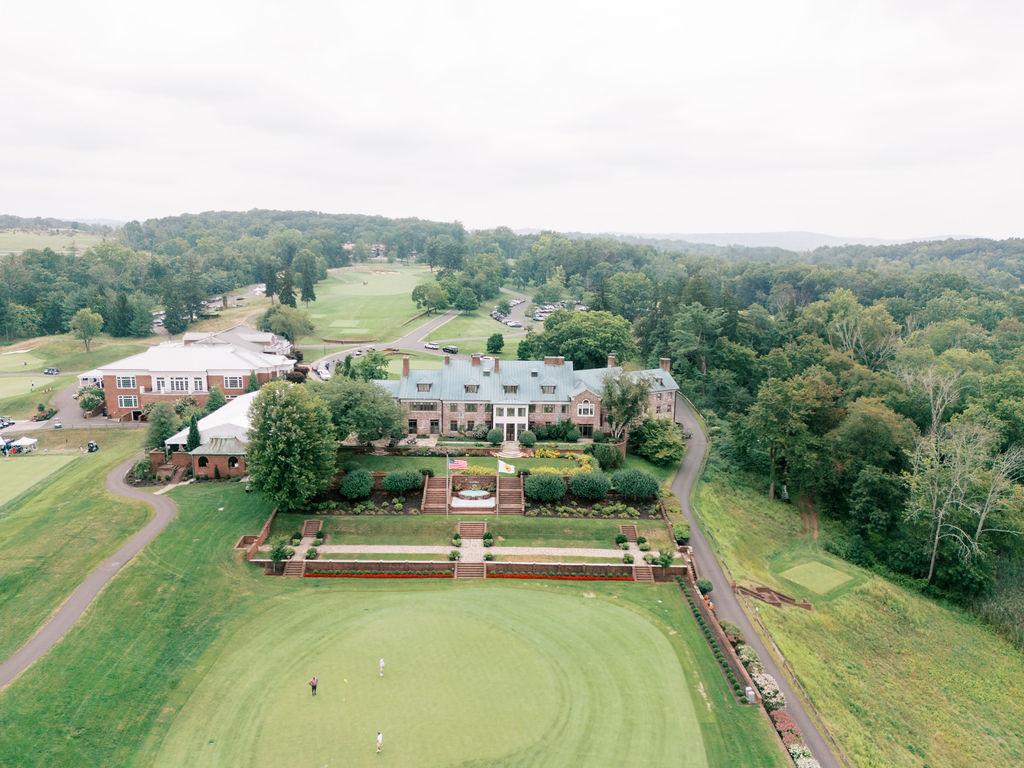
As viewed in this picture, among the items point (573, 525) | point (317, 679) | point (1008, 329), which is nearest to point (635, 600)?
point (573, 525)

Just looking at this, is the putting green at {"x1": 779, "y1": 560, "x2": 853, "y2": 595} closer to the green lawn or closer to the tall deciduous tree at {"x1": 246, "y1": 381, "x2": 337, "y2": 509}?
the tall deciduous tree at {"x1": 246, "y1": 381, "x2": 337, "y2": 509}

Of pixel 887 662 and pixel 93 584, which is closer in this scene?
pixel 93 584

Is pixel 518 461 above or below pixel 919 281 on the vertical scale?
below

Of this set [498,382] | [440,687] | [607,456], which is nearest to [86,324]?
[498,382]

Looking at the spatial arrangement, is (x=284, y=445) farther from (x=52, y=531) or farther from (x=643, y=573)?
(x=643, y=573)

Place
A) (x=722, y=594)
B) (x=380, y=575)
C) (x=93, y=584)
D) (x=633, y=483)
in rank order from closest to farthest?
1. (x=93, y=584)
2. (x=722, y=594)
3. (x=380, y=575)
4. (x=633, y=483)

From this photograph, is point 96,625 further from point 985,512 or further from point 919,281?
point 919,281

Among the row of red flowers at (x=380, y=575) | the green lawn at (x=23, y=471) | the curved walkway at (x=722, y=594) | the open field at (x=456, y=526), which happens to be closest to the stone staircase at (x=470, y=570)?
the row of red flowers at (x=380, y=575)

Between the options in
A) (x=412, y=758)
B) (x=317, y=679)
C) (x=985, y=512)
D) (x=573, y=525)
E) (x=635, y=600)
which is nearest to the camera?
(x=412, y=758)
